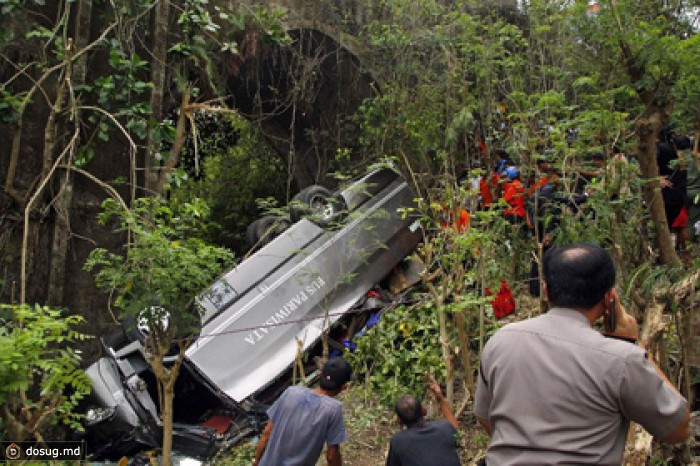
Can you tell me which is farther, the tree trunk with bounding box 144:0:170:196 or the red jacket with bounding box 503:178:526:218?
the tree trunk with bounding box 144:0:170:196

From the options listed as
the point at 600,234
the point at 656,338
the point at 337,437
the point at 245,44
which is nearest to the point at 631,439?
the point at 656,338

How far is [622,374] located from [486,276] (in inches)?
172

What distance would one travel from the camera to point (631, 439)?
3.29 metres

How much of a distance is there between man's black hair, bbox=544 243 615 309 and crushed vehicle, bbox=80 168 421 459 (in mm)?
3736

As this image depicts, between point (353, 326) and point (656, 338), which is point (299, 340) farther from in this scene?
point (656, 338)

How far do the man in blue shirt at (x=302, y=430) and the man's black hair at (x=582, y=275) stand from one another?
6.10 feet

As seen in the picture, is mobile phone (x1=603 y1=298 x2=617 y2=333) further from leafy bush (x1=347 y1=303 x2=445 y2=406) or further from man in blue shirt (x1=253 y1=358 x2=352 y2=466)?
leafy bush (x1=347 y1=303 x2=445 y2=406)

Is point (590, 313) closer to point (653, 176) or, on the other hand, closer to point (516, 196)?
point (653, 176)

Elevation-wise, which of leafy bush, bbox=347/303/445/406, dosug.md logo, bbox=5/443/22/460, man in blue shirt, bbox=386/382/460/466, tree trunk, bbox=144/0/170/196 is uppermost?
tree trunk, bbox=144/0/170/196

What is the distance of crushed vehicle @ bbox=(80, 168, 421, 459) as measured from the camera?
20.6 feet

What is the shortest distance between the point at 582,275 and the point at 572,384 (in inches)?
12.9

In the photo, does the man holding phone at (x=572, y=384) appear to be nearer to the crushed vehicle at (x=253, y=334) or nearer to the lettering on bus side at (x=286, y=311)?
the crushed vehicle at (x=253, y=334)

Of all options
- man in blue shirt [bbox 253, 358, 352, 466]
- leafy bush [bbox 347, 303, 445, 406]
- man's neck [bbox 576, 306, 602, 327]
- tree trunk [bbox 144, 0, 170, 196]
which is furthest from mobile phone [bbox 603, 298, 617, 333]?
A: tree trunk [bbox 144, 0, 170, 196]

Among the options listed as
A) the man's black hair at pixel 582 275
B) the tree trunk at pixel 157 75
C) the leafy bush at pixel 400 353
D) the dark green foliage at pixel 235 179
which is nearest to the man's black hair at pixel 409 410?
the man's black hair at pixel 582 275
